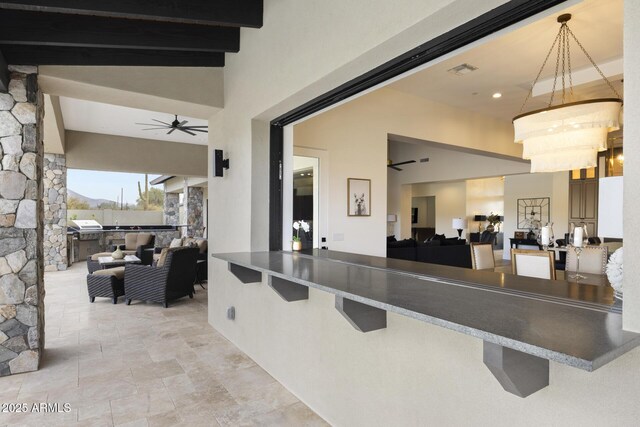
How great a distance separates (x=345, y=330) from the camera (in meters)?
2.32

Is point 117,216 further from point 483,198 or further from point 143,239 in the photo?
point 483,198

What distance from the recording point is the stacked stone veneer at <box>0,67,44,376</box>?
10.2ft

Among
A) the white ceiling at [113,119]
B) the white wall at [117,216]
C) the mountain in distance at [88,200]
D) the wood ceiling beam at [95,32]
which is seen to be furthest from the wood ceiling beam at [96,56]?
the mountain in distance at [88,200]

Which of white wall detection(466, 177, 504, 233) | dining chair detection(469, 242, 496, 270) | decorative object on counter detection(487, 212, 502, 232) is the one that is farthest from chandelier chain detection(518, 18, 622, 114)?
decorative object on counter detection(487, 212, 502, 232)

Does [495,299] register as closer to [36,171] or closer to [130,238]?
[36,171]

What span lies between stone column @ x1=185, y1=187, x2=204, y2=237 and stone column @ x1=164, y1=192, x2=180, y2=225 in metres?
2.00

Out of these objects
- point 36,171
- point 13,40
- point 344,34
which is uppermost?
point 13,40

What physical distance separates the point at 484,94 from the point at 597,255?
2.49m

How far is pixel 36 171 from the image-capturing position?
324 cm

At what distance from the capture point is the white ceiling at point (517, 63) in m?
3.19

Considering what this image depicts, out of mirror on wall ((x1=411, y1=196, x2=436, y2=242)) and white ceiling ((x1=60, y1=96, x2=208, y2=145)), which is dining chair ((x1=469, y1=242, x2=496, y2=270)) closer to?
white ceiling ((x1=60, y1=96, x2=208, y2=145))

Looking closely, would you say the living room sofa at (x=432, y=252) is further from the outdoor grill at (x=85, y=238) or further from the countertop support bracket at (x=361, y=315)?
the outdoor grill at (x=85, y=238)

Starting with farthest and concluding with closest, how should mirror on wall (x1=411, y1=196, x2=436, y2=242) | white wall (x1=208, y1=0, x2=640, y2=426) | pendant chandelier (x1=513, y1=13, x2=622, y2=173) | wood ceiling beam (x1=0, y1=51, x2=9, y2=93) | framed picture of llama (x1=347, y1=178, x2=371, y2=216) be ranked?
mirror on wall (x1=411, y1=196, x2=436, y2=242) → framed picture of llama (x1=347, y1=178, x2=371, y2=216) → pendant chandelier (x1=513, y1=13, x2=622, y2=173) → wood ceiling beam (x1=0, y1=51, x2=9, y2=93) → white wall (x1=208, y1=0, x2=640, y2=426)

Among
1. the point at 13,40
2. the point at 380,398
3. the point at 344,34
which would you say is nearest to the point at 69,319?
the point at 13,40
